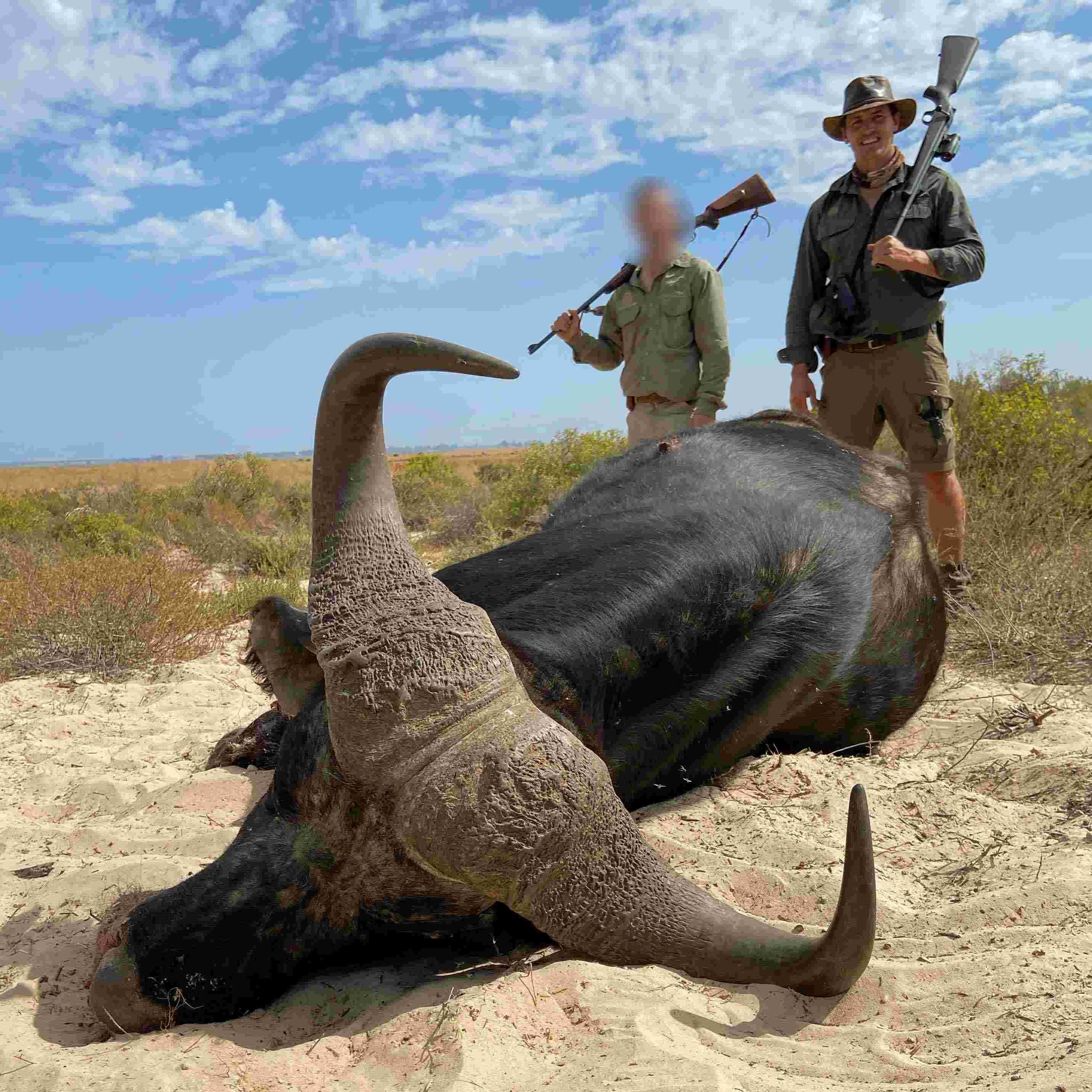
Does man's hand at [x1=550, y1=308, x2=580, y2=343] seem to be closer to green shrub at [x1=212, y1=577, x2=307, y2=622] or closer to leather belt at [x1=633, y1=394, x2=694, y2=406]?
leather belt at [x1=633, y1=394, x2=694, y2=406]

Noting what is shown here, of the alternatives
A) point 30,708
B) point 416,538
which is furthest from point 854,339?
point 416,538

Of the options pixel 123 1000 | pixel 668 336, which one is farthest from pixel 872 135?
pixel 123 1000

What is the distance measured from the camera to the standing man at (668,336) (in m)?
6.62

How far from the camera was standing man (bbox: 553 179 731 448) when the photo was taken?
6.62 meters

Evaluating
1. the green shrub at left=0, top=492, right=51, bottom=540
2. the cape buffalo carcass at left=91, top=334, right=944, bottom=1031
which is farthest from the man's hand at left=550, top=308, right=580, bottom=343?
the green shrub at left=0, top=492, right=51, bottom=540

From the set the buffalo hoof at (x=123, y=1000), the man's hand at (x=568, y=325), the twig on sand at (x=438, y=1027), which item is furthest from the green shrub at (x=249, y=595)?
the twig on sand at (x=438, y=1027)

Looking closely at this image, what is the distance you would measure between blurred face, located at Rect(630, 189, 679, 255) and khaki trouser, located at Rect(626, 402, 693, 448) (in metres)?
1.12

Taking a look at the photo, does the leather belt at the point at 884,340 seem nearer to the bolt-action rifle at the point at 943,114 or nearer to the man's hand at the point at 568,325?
the bolt-action rifle at the point at 943,114

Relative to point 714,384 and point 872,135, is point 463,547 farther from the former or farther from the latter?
point 872,135

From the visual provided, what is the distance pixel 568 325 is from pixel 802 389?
71.4 inches

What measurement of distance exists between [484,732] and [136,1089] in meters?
1.01

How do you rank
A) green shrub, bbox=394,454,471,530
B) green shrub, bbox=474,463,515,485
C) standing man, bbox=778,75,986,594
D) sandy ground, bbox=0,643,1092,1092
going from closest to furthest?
sandy ground, bbox=0,643,1092,1092, standing man, bbox=778,75,986,594, green shrub, bbox=394,454,471,530, green shrub, bbox=474,463,515,485

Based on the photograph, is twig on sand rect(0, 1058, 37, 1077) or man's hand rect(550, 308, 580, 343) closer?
twig on sand rect(0, 1058, 37, 1077)

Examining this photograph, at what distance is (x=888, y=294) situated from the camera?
232 inches
